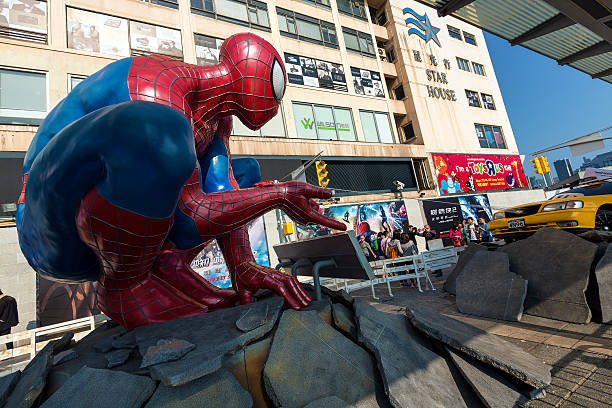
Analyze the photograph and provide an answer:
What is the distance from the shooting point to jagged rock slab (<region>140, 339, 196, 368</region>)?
1.26 m

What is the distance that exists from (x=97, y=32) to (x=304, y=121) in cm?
805

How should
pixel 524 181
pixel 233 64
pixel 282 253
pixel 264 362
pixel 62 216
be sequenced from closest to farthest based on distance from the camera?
pixel 62 216 < pixel 264 362 < pixel 233 64 < pixel 282 253 < pixel 524 181

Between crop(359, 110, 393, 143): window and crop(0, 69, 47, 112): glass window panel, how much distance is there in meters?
12.4

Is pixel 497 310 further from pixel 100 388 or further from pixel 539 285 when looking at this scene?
pixel 100 388

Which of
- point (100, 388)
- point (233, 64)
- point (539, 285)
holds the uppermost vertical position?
point (233, 64)

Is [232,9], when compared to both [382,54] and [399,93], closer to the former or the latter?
[382,54]

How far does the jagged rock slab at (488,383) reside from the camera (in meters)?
1.57

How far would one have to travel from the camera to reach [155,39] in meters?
11.1

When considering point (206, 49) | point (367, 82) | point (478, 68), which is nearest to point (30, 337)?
point (206, 49)

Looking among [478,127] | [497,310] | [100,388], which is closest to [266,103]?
[100,388]

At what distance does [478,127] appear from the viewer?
1916cm

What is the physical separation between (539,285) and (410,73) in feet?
53.9

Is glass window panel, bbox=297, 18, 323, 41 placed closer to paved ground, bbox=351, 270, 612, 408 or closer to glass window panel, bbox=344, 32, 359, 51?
glass window panel, bbox=344, 32, 359, 51

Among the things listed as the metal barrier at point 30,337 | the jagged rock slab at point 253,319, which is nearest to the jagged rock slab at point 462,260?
the jagged rock slab at point 253,319
